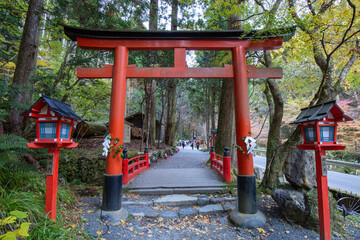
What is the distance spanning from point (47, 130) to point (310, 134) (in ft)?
15.8

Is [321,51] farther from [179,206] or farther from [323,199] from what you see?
[179,206]

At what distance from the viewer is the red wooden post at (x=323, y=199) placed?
3.11 metres

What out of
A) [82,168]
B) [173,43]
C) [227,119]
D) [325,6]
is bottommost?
[82,168]

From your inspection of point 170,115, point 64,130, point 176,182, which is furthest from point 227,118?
point 170,115

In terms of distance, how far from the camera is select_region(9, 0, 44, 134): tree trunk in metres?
5.85

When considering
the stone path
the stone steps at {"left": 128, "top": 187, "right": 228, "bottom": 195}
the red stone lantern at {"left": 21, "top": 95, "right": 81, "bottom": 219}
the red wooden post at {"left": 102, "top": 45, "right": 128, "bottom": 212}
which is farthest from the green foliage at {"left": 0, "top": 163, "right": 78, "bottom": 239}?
the stone path

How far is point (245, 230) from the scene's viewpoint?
3.78m

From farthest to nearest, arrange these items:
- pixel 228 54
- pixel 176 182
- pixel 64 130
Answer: pixel 228 54
pixel 176 182
pixel 64 130

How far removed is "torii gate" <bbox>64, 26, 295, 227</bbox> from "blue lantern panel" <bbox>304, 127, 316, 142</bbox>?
1170 millimetres

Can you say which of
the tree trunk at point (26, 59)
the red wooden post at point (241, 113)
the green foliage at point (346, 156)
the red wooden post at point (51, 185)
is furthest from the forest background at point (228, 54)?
the green foliage at point (346, 156)

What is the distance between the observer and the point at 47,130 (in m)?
3.17

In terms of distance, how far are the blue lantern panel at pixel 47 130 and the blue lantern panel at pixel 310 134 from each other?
4.69 meters

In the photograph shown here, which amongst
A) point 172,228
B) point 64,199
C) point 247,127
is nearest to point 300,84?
point 247,127

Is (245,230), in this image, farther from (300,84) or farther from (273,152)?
(300,84)
